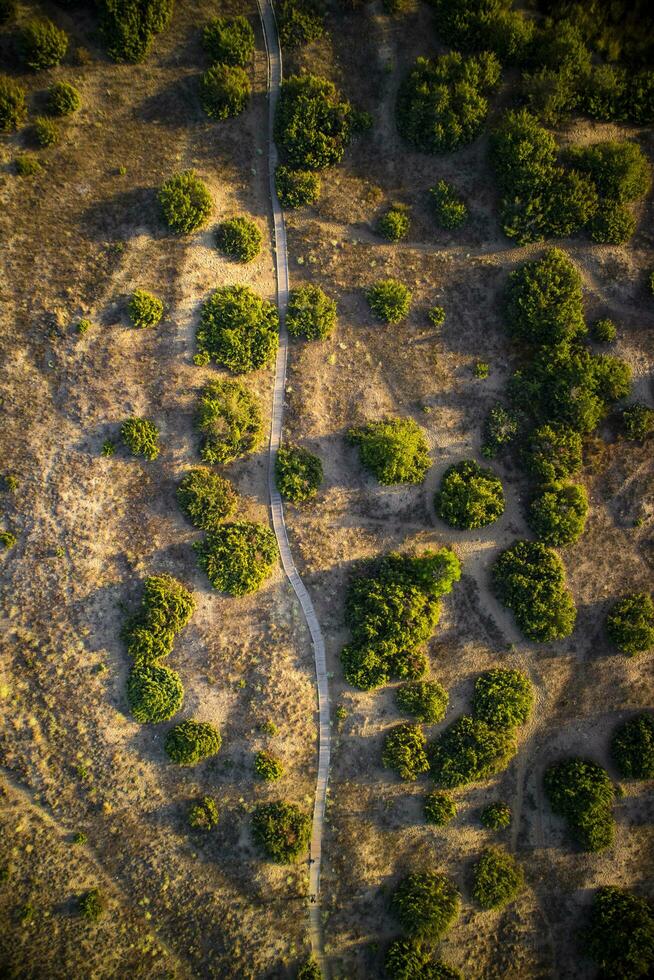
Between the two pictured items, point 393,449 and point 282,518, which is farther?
point 282,518

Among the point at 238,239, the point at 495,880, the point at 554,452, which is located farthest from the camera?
the point at 554,452

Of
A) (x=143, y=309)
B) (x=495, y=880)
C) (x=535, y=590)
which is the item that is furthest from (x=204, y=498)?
(x=495, y=880)

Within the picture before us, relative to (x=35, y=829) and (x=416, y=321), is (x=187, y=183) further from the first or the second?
(x=35, y=829)

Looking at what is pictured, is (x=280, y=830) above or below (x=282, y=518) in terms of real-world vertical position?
below

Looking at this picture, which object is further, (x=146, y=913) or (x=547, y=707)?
(x=547, y=707)

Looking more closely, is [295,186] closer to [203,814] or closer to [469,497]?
[469,497]

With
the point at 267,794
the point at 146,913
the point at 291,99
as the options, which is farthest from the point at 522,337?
the point at 146,913

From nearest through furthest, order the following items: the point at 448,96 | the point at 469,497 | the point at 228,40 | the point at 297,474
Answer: the point at 228,40, the point at 448,96, the point at 469,497, the point at 297,474
